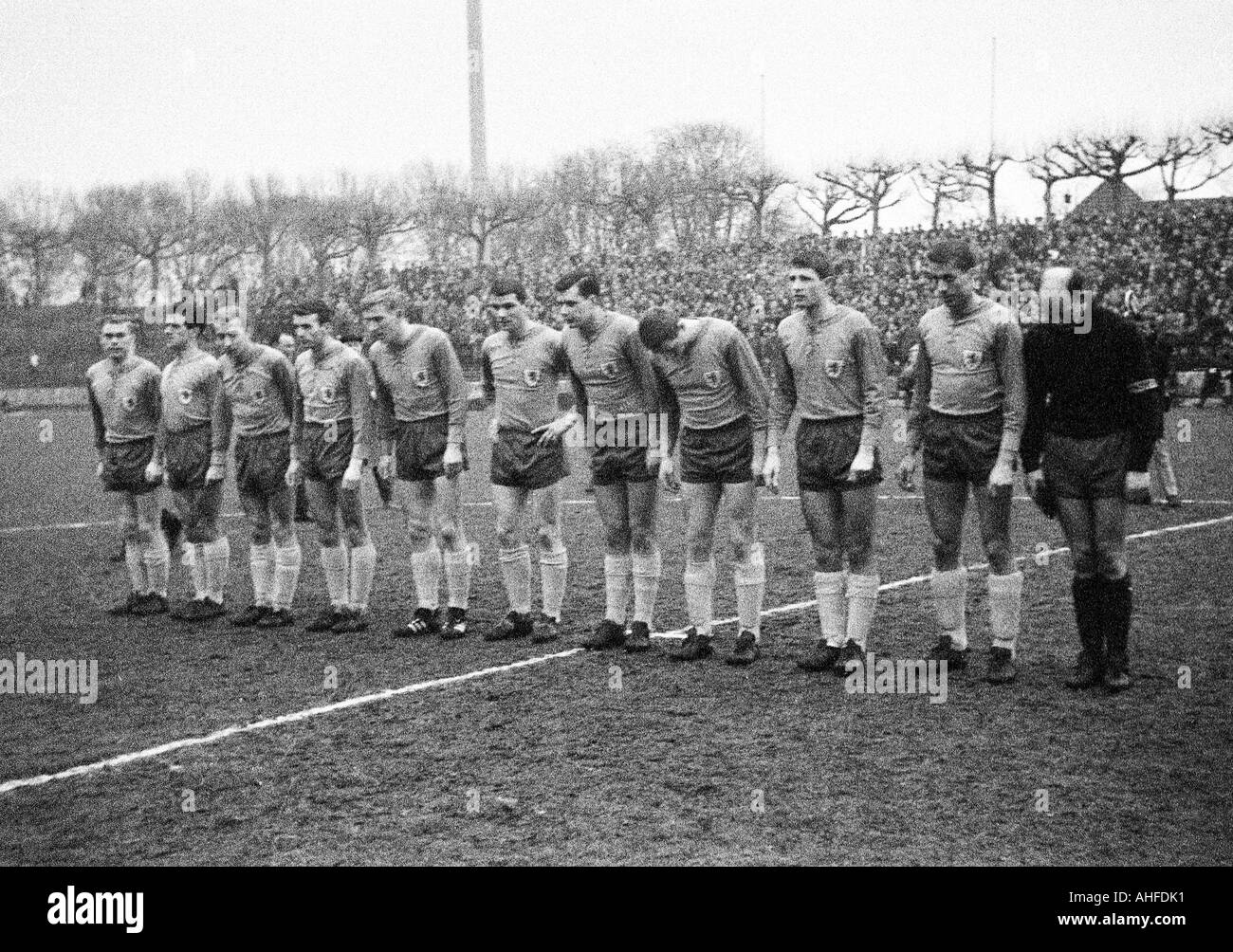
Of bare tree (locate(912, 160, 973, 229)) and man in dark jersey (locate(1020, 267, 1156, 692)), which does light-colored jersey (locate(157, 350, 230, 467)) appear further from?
bare tree (locate(912, 160, 973, 229))

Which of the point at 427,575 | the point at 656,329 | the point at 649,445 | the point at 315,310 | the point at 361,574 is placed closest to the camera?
the point at 656,329

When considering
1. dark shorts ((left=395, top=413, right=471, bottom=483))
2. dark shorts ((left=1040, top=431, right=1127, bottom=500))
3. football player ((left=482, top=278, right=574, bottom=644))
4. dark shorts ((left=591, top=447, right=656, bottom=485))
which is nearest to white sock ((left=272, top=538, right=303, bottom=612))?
dark shorts ((left=395, top=413, right=471, bottom=483))

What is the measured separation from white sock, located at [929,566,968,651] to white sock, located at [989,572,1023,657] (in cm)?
28

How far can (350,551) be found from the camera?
10234 millimetres

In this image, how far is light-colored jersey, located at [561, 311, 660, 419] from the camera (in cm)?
919

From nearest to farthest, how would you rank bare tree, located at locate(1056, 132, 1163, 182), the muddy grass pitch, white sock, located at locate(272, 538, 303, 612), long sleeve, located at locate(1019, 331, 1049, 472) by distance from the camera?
1. the muddy grass pitch
2. long sleeve, located at locate(1019, 331, 1049, 472)
3. white sock, located at locate(272, 538, 303, 612)
4. bare tree, located at locate(1056, 132, 1163, 182)

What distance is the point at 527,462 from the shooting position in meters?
9.57

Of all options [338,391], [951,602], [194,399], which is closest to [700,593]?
[951,602]

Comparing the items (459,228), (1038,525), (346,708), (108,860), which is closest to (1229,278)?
(1038,525)

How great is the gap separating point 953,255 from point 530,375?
3.10 meters

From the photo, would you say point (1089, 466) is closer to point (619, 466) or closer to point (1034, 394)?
point (1034, 394)

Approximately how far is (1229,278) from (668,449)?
25837 mm

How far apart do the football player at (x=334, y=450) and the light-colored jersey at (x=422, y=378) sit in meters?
0.25

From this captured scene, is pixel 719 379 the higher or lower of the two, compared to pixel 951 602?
higher
